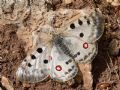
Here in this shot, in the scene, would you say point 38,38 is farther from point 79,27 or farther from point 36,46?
→ point 79,27

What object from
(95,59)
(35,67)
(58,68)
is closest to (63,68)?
(58,68)

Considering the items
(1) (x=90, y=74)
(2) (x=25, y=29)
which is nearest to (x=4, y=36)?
(2) (x=25, y=29)

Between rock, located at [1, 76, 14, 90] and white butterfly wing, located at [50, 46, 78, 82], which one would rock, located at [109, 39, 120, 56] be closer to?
white butterfly wing, located at [50, 46, 78, 82]

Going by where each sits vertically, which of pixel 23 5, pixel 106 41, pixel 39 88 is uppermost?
pixel 23 5

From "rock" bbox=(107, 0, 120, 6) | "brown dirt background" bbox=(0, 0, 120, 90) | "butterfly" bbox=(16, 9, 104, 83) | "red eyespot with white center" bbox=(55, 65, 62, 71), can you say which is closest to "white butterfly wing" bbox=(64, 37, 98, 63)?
"butterfly" bbox=(16, 9, 104, 83)

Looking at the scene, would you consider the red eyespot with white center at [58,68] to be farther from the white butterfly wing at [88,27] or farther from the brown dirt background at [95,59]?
the white butterfly wing at [88,27]

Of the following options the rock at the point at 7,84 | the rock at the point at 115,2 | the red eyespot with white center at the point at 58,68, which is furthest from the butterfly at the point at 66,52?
the rock at the point at 115,2
